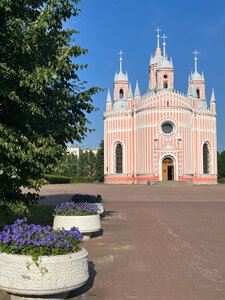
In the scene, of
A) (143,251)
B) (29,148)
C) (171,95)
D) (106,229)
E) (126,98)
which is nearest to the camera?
(29,148)

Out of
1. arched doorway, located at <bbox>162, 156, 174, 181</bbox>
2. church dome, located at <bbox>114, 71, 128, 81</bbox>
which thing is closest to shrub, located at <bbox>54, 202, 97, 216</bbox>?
arched doorway, located at <bbox>162, 156, 174, 181</bbox>

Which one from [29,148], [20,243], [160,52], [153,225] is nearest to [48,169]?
[29,148]

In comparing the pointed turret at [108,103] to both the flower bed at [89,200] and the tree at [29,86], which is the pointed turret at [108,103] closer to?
the flower bed at [89,200]

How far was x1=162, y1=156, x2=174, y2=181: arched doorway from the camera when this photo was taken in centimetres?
5250

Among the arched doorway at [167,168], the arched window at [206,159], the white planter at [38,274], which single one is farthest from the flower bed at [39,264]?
the arched window at [206,159]

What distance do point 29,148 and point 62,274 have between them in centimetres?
Answer: 297

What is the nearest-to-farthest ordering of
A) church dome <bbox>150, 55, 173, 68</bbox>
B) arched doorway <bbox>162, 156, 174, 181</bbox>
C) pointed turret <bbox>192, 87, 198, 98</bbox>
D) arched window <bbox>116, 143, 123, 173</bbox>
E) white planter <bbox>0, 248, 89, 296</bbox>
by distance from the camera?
white planter <bbox>0, 248, 89, 296</bbox> < arched doorway <bbox>162, 156, 174, 181</bbox> < arched window <bbox>116, 143, 123, 173</bbox> < church dome <bbox>150, 55, 173, 68</bbox> < pointed turret <bbox>192, 87, 198, 98</bbox>

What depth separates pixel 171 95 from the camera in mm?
53562

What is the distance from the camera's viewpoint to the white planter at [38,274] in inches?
176

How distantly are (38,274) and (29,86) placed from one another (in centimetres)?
392

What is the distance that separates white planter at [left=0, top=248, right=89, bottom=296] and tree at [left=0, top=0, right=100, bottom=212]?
2.17 meters

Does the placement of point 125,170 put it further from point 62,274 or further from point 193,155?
point 62,274

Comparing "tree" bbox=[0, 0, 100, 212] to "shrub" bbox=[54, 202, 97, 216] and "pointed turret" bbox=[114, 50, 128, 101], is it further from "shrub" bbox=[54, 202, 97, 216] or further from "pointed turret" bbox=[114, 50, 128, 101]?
"pointed turret" bbox=[114, 50, 128, 101]

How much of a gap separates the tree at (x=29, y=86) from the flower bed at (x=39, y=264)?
6.22 ft
